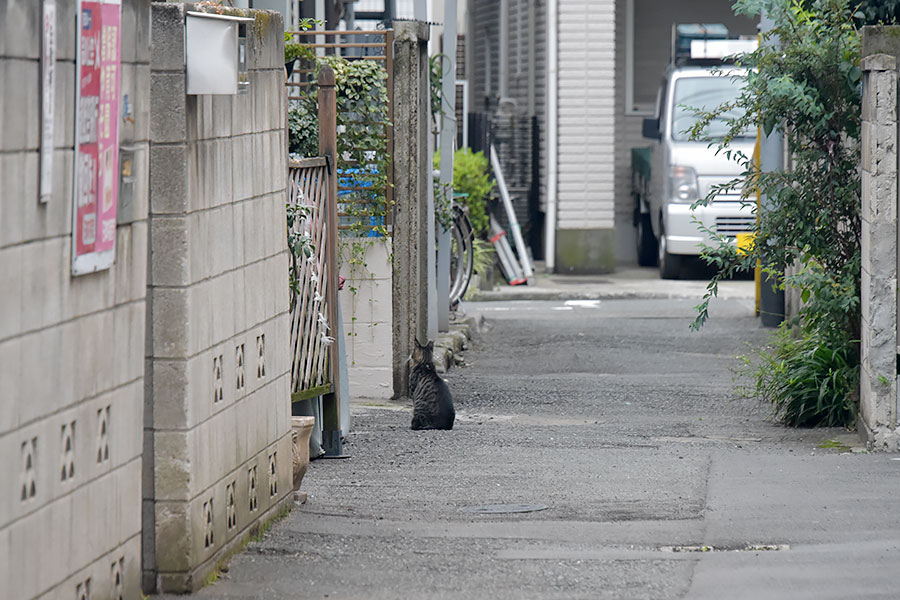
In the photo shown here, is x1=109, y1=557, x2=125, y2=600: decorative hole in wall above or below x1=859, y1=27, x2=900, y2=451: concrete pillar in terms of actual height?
below

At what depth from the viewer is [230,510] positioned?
520 cm

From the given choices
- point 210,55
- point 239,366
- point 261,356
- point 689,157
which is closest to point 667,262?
point 689,157

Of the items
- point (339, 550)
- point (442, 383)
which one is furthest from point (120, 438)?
point (442, 383)

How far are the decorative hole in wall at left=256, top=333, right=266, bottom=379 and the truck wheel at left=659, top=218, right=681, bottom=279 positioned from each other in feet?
42.4

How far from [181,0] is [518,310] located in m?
10.7

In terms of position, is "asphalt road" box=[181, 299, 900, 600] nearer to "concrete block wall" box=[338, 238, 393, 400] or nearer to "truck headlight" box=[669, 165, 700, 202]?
"concrete block wall" box=[338, 238, 393, 400]

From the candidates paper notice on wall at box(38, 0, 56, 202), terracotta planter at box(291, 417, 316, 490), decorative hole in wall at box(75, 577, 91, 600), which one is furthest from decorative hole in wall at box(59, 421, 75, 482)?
terracotta planter at box(291, 417, 316, 490)

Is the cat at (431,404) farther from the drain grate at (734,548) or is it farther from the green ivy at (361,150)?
the drain grate at (734,548)

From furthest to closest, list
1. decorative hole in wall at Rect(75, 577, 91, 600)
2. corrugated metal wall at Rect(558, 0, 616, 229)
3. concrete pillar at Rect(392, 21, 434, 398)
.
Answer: corrugated metal wall at Rect(558, 0, 616, 229), concrete pillar at Rect(392, 21, 434, 398), decorative hole in wall at Rect(75, 577, 91, 600)

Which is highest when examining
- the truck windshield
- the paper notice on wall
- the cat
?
the truck windshield

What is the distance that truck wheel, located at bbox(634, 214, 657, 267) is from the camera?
20391mm

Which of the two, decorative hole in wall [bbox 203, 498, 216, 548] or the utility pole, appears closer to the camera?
decorative hole in wall [bbox 203, 498, 216, 548]

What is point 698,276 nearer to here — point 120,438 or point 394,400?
point 394,400

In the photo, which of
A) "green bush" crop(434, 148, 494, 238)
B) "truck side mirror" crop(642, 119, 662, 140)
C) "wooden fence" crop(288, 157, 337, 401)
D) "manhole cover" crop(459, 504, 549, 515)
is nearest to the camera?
"manhole cover" crop(459, 504, 549, 515)
